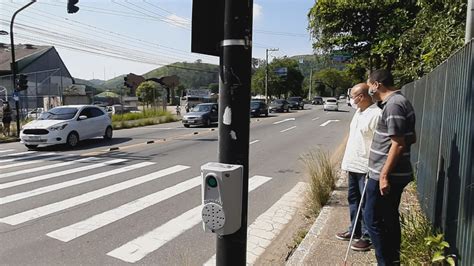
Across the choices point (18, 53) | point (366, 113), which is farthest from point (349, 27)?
point (18, 53)

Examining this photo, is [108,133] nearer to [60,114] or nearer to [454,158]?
[60,114]

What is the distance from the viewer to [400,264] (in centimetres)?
372

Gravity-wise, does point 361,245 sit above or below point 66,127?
below

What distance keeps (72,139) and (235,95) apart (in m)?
14.4

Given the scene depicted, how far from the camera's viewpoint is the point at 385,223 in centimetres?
356

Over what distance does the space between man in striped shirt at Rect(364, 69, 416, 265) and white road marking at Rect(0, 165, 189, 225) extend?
5081mm

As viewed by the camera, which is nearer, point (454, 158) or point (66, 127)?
point (454, 158)

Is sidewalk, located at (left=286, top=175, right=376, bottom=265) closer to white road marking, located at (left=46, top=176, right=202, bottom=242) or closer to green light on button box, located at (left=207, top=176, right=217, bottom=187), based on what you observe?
green light on button box, located at (left=207, top=176, right=217, bottom=187)

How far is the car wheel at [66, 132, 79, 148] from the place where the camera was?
15.3 meters

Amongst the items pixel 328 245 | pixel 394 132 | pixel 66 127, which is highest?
pixel 394 132

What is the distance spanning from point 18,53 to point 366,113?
66.1m

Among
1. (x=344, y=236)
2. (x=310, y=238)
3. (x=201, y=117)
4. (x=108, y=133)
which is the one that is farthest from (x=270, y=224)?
(x=201, y=117)

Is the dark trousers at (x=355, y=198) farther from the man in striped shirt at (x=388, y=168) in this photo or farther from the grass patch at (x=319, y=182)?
the grass patch at (x=319, y=182)

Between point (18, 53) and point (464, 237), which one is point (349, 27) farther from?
point (18, 53)
